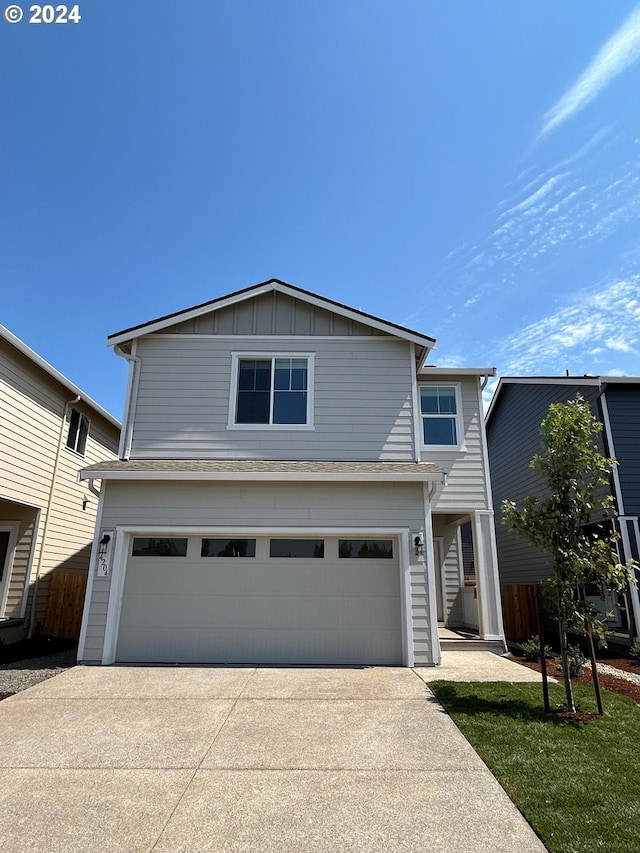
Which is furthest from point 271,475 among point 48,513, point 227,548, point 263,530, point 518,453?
point 518,453

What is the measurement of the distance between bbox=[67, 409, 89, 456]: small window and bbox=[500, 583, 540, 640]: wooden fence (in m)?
12.0

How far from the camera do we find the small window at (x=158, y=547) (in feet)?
29.1

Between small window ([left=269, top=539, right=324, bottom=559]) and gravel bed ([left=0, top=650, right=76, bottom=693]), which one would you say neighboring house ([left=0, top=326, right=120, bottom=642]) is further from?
small window ([left=269, top=539, right=324, bottom=559])

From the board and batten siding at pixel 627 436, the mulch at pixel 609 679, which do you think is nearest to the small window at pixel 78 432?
the mulch at pixel 609 679

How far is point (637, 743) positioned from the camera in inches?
188

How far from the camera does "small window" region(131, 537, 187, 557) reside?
8.87 metres

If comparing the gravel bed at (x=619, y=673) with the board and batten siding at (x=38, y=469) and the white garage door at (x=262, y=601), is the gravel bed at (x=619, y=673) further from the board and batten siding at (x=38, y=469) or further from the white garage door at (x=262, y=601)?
the board and batten siding at (x=38, y=469)

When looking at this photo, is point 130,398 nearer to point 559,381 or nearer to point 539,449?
point 559,381

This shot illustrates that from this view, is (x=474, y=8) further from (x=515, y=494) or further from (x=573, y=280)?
(x=515, y=494)

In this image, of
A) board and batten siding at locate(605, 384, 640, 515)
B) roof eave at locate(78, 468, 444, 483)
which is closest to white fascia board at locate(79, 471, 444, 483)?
roof eave at locate(78, 468, 444, 483)

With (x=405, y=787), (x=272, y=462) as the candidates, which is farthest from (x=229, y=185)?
(x=405, y=787)

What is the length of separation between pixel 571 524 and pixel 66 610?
36.5 ft

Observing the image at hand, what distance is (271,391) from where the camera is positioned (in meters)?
10.3

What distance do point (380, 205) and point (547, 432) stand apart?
21.8 feet
